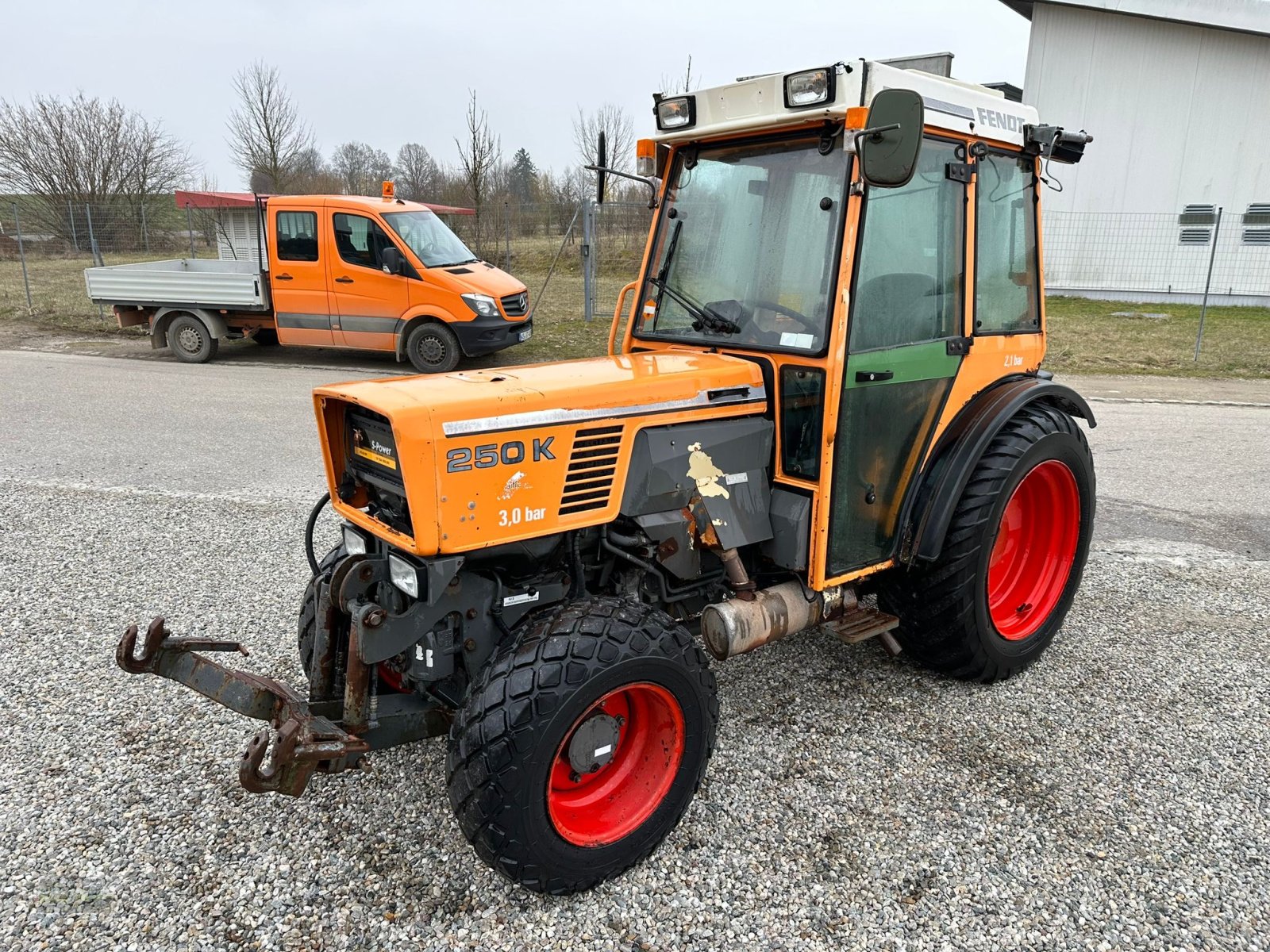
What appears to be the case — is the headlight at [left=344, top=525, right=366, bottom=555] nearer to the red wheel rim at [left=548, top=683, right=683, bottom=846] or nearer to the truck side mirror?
the red wheel rim at [left=548, top=683, right=683, bottom=846]

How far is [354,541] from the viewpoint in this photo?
9.37 ft

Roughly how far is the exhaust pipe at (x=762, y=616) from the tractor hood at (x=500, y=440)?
54 centimetres

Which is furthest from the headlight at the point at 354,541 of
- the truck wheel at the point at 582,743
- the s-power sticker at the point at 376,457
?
the truck wheel at the point at 582,743

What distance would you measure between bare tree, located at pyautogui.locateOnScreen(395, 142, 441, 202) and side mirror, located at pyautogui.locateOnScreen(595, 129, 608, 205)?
20655 mm

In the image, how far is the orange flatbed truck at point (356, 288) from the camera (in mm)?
10414

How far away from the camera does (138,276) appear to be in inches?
448

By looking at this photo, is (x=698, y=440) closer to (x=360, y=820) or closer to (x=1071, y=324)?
(x=360, y=820)

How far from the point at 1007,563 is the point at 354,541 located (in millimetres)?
2800

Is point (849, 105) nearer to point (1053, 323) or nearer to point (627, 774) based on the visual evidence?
point (627, 774)

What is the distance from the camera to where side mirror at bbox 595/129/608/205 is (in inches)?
130

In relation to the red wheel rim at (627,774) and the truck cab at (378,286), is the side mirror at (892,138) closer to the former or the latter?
the red wheel rim at (627,774)

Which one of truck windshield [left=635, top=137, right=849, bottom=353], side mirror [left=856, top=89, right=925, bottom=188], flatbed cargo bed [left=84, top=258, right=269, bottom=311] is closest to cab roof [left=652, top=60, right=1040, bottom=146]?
truck windshield [left=635, top=137, right=849, bottom=353]

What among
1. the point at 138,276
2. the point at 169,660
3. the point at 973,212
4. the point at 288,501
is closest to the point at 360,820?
the point at 169,660

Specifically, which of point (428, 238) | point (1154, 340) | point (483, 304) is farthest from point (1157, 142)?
point (428, 238)
